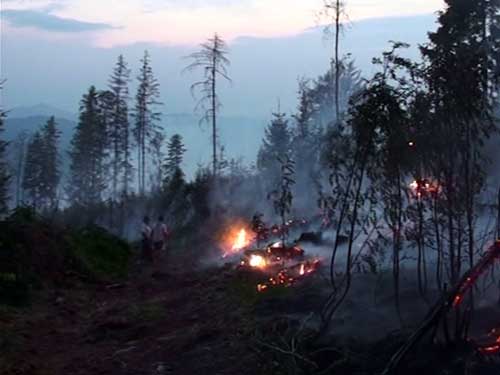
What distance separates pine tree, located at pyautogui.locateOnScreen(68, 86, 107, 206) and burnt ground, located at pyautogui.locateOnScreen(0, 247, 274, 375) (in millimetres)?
44044

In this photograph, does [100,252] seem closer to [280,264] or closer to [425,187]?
[280,264]

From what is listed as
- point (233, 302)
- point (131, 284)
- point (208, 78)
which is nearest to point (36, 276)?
point (131, 284)

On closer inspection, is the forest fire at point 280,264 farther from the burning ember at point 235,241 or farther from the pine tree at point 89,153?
the pine tree at point 89,153

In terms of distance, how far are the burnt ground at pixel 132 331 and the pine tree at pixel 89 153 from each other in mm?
44044

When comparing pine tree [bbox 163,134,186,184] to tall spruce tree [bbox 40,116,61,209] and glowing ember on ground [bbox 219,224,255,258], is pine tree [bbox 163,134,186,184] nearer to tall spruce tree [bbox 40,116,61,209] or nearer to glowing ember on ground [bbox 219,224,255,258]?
tall spruce tree [bbox 40,116,61,209]

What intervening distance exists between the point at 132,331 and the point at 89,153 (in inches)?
2003

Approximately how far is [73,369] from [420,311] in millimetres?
4866

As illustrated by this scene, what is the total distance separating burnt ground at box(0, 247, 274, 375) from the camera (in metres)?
9.23

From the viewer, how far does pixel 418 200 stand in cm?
792

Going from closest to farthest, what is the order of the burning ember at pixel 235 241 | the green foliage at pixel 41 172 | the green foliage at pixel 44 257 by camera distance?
the green foliage at pixel 44 257
the burning ember at pixel 235 241
the green foliage at pixel 41 172

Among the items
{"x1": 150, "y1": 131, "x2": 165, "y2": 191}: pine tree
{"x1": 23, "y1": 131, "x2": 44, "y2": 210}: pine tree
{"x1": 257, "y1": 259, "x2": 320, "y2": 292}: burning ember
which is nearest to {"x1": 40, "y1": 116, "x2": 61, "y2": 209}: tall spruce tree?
{"x1": 23, "y1": 131, "x2": 44, "y2": 210}: pine tree

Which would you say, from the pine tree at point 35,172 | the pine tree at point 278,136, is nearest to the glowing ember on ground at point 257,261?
the pine tree at point 278,136

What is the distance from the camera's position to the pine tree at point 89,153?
195 ft

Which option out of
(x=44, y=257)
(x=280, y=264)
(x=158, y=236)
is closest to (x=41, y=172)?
(x=158, y=236)
